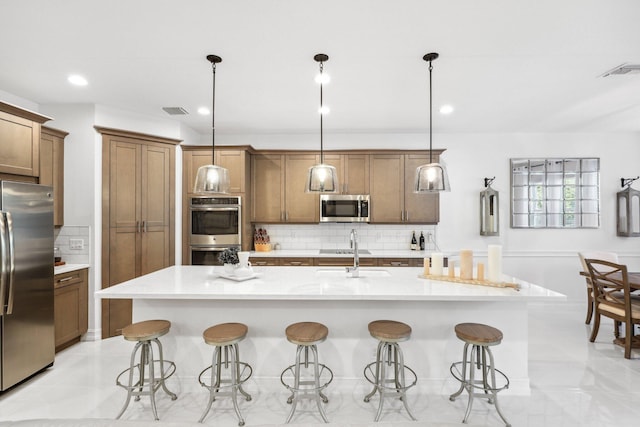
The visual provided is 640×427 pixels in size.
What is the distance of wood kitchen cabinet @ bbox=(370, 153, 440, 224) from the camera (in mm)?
4602

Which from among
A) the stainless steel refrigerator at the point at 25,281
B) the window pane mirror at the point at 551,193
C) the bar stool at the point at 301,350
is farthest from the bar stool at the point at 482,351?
the stainless steel refrigerator at the point at 25,281

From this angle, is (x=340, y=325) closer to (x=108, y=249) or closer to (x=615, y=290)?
(x=108, y=249)

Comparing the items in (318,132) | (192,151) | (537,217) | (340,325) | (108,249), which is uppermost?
(318,132)

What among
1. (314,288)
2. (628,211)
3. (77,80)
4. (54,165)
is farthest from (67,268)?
(628,211)

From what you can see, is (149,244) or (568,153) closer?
(149,244)

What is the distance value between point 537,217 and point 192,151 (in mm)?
5271

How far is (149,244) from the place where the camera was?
156 inches

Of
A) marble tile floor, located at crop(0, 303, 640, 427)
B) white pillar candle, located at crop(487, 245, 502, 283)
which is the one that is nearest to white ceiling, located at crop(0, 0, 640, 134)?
white pillar candle, located at crop(487, 245, 502, 283)

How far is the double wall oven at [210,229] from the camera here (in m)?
4.26

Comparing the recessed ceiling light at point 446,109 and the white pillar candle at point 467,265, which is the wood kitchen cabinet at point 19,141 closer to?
the white pillar candle at point 467,265

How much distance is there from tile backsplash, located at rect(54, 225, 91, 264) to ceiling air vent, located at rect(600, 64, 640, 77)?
5.55m

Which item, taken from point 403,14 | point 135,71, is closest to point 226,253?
point 135,71

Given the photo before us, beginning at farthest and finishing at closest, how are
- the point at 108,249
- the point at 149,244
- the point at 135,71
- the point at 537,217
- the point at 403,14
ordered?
the point at 537,217 → the point at 149,244 → the point at 108,249 → the point at 135,71 → the point at 403,14

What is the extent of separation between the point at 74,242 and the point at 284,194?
262 centimetres
